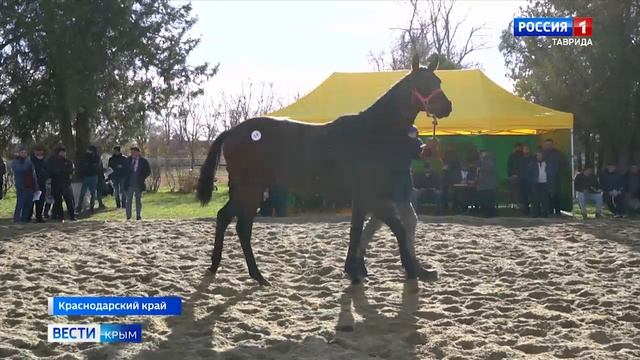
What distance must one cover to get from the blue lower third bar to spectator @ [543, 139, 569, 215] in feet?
32.2

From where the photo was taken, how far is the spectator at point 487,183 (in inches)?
513

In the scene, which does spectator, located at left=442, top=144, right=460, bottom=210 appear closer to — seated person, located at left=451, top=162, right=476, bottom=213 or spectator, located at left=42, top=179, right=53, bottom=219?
seated person, located at left=451, top=162, right=476, bottom=213

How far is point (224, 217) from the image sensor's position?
5945mm

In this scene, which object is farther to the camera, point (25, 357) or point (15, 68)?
point (15, 68)

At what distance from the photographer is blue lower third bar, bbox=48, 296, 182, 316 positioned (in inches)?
186

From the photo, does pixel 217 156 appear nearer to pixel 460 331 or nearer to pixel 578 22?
pixel 460 331

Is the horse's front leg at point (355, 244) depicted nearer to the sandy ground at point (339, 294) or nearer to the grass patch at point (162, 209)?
the sandy ground at point (339, 294)

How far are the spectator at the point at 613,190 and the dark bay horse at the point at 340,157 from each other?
8.88m

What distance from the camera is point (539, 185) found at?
12.8 m

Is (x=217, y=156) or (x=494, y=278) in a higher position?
(x=217, y=156)

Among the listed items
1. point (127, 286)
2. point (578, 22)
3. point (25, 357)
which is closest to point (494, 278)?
point (127, 286)

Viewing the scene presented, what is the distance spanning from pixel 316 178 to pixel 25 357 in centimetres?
280

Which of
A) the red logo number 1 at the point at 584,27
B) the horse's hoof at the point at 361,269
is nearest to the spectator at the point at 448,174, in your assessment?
the red logo number 1 at the point at 584,27

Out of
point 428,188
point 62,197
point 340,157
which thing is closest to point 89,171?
point 62,197
